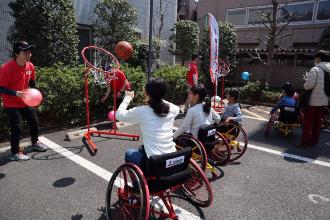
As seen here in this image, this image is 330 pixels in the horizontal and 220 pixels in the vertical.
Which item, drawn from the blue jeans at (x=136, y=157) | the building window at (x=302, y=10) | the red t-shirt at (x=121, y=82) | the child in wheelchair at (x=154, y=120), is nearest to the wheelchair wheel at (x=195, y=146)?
the child in wheelchair at (x=154, y=120)

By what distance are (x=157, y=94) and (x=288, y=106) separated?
4.05 m

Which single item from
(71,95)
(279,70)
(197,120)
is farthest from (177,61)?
(197,120)

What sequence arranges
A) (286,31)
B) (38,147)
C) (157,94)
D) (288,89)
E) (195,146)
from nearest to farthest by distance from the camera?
(157,94) → (195,146) → (38,147) → (288,89) → (286,31)

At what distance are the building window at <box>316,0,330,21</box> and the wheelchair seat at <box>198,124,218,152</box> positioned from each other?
44.4 feet

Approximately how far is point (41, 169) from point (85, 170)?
66cm

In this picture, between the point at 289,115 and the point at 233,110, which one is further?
the point at 289,115

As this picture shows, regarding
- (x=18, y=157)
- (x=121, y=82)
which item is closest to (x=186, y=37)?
(x=121, y=82)

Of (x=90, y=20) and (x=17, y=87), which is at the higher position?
(x=90, y=20)

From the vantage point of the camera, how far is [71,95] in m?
6.05

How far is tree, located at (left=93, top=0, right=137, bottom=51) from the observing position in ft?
32.9

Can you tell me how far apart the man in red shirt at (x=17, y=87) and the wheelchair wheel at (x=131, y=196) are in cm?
208

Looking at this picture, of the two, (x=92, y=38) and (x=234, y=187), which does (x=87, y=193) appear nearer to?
(x=234, y=187)

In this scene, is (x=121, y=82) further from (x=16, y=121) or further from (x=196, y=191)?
(x=196, y=191)

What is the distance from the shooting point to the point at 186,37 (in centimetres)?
1364
